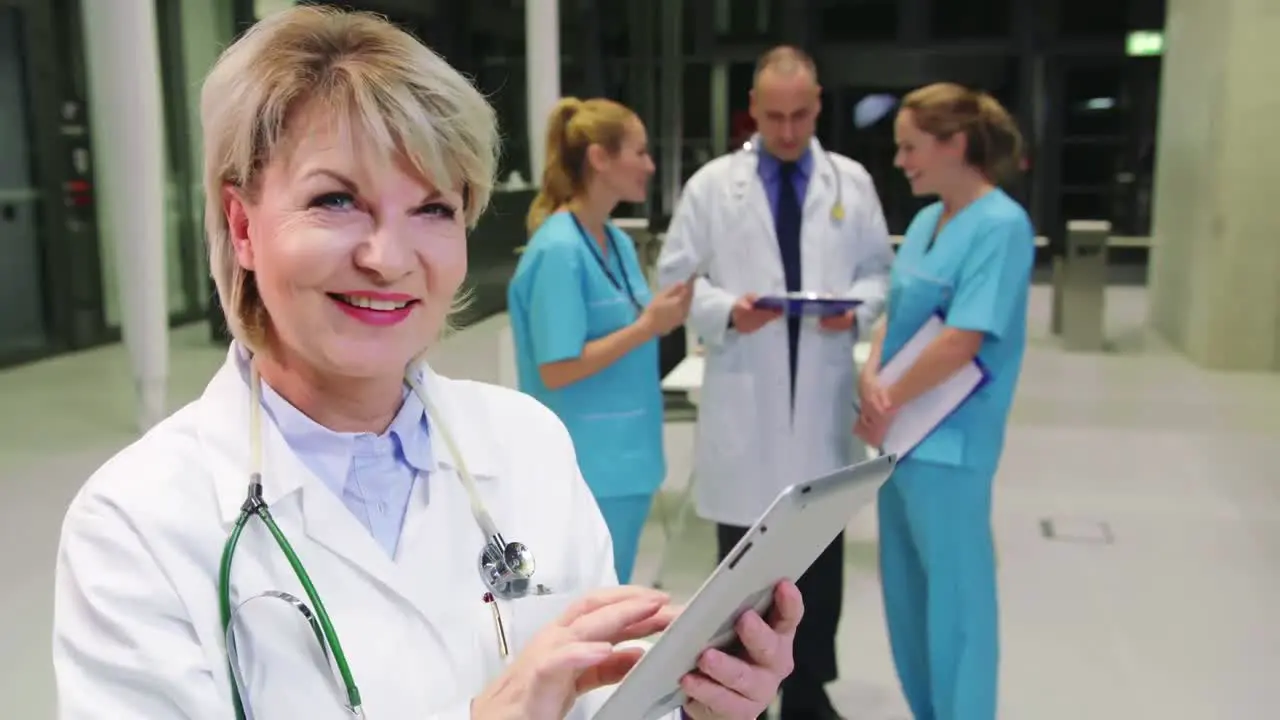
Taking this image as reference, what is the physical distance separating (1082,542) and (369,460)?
3.76m

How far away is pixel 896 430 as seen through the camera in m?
2.53

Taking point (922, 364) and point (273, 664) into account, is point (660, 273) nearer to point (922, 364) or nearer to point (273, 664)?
point (922, 364)

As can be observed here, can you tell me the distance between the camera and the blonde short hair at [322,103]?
97cm

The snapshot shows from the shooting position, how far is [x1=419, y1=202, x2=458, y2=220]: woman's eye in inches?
40.3

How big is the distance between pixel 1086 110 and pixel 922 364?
13085mm

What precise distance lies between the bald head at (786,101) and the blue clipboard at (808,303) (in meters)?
0.40

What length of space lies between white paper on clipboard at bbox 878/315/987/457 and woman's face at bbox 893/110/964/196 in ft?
1.05

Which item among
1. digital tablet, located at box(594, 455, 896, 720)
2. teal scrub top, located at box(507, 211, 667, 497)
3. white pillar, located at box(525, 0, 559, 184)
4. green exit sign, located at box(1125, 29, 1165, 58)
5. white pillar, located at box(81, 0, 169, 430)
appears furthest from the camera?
green exit sign, located at box(1125, 29, 1165, 58)

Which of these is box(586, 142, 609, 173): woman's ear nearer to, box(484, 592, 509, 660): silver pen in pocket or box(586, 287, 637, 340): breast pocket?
box(586, 287, 637, 340): breast pocket

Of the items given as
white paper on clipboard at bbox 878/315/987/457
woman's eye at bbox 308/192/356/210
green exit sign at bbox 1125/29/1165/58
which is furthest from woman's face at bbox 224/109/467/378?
green exit sign at bbox 1125/29/1165/58

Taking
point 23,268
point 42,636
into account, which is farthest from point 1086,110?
point 42,636

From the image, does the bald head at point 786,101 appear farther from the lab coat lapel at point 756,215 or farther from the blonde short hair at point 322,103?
the blonde short hair at point 322,103

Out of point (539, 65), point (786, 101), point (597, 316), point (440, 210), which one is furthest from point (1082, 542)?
point (539, 65)

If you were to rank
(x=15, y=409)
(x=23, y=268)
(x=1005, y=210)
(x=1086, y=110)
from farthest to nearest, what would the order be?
(x=1086, y=110), (x=23, y=268), (x=15, y=409), (x=1005, y=210)
